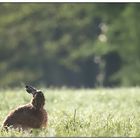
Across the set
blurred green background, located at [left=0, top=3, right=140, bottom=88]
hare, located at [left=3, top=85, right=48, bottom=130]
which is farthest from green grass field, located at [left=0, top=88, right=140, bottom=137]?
blurred green background, located at [left=0, top=3, right=140, bottom=88]

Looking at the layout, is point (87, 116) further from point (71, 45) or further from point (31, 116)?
point (71, 45)

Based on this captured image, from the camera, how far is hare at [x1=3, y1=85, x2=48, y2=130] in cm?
717

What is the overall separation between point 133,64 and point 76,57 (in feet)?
10.0

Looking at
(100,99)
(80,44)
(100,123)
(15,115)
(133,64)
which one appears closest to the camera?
(15,115)

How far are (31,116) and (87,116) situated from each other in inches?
73.4

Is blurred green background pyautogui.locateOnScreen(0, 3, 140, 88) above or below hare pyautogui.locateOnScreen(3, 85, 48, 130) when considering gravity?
above

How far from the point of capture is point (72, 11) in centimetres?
3141

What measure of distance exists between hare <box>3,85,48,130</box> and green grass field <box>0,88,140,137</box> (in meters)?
0.11

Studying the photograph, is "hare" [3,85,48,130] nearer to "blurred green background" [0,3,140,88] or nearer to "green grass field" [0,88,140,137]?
"green grass field" [0,88,140,137]

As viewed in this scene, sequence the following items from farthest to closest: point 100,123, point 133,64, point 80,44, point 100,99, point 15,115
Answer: point 80,44
point 133,64
point 100,99
point 100,123
point 15,115

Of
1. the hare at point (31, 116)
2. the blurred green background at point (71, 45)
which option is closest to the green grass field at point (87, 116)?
the hare at point (31, 116)

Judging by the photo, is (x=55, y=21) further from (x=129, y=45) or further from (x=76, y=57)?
(x=129, y=45)

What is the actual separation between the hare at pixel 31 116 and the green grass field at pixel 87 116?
0.35 feet

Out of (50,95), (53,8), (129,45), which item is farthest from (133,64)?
(50,95)
